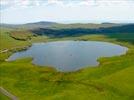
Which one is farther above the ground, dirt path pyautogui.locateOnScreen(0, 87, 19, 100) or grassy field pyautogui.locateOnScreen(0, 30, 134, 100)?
grassy field pyautogui.locateOnScreen(0, 30, 134, 100)

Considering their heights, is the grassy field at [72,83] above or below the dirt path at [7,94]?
above

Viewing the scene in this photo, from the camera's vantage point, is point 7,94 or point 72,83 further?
point 72,83

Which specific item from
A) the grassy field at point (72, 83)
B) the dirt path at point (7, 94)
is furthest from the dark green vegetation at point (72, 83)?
the dirt path at point (7, 94)

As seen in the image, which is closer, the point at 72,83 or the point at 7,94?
the point at 7,94

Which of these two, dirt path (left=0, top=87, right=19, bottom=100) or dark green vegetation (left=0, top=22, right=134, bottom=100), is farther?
dirt path (left=0, top=87, right=19, bottom=100)

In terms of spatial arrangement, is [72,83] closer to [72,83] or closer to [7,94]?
[72,83]

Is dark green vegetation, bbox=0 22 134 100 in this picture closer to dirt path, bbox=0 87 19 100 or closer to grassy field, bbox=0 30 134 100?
grassy field, bbox=0 30 134 100

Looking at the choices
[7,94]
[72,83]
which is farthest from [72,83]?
[7,94]

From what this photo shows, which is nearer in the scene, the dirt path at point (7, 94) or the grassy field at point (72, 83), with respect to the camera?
the grassy field at point (72, 83)

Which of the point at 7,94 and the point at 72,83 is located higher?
the point at 72,83

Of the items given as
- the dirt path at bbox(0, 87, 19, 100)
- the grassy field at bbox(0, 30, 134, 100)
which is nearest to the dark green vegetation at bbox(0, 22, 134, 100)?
the grassy field at bbox(0, 30, 134, 100)

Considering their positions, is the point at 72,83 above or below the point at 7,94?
above

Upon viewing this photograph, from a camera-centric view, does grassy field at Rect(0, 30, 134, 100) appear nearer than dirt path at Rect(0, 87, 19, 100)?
Yes

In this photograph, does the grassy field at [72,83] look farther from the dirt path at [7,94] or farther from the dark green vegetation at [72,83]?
the dirt path at [7,94]
